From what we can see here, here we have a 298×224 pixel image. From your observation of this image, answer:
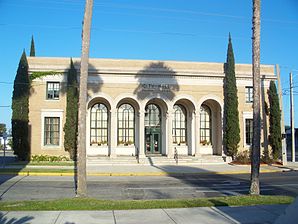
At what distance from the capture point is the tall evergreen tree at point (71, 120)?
3000cm

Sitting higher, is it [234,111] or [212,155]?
[234,111]

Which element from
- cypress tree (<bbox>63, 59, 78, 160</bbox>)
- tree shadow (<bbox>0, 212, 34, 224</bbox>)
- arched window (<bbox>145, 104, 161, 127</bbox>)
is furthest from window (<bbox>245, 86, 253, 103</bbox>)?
tree shadow (<bbox>0, 212, 34, 224</bbox>)

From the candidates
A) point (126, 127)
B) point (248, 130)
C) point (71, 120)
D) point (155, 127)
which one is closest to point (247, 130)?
point (248, 130)

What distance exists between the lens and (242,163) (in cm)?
3030

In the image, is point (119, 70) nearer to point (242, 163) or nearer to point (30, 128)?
point (30, 128)

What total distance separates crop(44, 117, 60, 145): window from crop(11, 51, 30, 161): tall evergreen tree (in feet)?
5.63

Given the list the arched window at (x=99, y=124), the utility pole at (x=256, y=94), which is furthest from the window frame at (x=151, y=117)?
the utility pole at (x=256, y=94)

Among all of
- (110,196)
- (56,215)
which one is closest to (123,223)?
(56,215)

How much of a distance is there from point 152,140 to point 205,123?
550 cm

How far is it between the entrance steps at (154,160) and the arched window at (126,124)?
262 cm

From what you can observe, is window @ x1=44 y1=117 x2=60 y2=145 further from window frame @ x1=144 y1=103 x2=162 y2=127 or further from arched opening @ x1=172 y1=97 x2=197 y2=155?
arched opening @ x1=172 y1=97 x2=197 y2=155

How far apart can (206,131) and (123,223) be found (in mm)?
27649

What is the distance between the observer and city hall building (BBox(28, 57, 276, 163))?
101ft

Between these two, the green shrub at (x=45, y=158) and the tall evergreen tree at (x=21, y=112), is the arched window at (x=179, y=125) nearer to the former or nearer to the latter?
the green shrub at (x=45, y=158)
